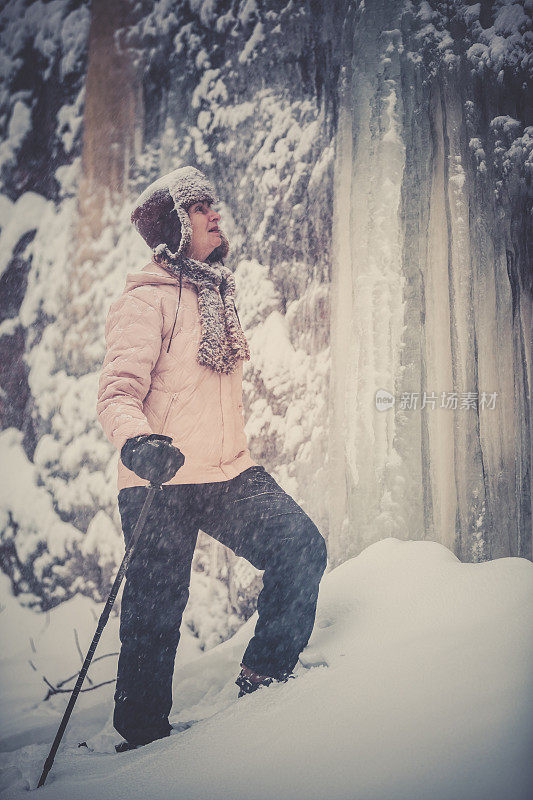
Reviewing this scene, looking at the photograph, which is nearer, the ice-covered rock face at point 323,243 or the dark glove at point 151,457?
the dark glove at point 151,457

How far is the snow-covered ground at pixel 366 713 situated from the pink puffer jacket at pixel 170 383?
1.42ft

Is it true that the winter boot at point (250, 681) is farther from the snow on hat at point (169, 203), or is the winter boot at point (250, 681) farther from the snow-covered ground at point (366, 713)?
the snow on hat at point (169, 203)

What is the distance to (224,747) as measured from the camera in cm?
93

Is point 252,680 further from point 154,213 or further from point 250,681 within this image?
point 154,213

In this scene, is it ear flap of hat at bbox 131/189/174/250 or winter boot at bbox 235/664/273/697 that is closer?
winter boot at bbox 235/664/273/697

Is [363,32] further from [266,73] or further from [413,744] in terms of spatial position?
[413,744]

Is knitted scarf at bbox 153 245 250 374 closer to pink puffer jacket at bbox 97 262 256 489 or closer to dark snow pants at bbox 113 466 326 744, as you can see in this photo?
pink puffer jacket at bbox 97 262 256 489

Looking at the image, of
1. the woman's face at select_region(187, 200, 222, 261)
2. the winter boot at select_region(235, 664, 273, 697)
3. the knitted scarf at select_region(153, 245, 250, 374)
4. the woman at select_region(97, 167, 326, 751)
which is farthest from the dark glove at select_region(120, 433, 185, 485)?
the woman's face at select_region(187, 200, 222, 261)

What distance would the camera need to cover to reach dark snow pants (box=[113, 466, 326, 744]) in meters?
1.10

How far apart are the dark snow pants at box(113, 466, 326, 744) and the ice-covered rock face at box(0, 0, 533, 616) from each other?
0.39 meters

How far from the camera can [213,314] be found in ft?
4.34

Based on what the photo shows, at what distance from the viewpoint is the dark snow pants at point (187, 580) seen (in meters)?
1.10

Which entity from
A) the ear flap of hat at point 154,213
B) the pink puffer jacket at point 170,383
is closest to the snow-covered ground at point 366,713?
the pink puffer jacket at point 170,383

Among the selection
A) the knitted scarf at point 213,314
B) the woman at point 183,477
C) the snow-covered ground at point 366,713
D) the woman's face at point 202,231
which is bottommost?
the snow-covered ground at point 366,713
